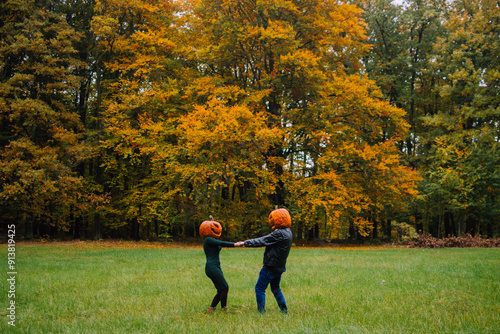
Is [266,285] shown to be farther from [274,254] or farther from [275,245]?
[275,245]

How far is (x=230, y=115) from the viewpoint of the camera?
17.1 metres

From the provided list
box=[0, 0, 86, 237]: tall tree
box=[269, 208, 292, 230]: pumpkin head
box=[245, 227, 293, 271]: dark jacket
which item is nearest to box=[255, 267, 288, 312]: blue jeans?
box=[245, 227, 293, 271]: dark jacket

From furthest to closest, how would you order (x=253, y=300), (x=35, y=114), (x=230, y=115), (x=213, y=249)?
1. (x=35, y=114)
2. (x=230, y=115)
3. (x=253, y=300)
4. (x=213, y=249)

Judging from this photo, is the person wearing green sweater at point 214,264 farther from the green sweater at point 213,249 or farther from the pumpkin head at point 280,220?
the pumpkin head at point 280,220

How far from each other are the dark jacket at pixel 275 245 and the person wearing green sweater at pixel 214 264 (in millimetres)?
437

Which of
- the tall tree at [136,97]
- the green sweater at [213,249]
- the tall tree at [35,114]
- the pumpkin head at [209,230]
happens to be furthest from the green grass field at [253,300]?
the tall tree at [136,97]

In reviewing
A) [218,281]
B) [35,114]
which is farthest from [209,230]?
[35,114]

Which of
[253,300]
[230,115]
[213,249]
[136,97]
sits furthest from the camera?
[136,97]

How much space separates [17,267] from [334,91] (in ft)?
48.5

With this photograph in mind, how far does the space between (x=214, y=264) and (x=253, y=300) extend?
4.62ft

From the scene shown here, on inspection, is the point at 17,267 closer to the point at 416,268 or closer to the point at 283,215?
the point at 283,215

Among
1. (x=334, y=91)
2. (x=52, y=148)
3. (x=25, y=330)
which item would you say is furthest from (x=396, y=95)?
(x=25, y=330)

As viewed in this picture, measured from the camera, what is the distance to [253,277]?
30.5 feet

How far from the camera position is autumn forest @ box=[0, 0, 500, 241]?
60.5 feet
